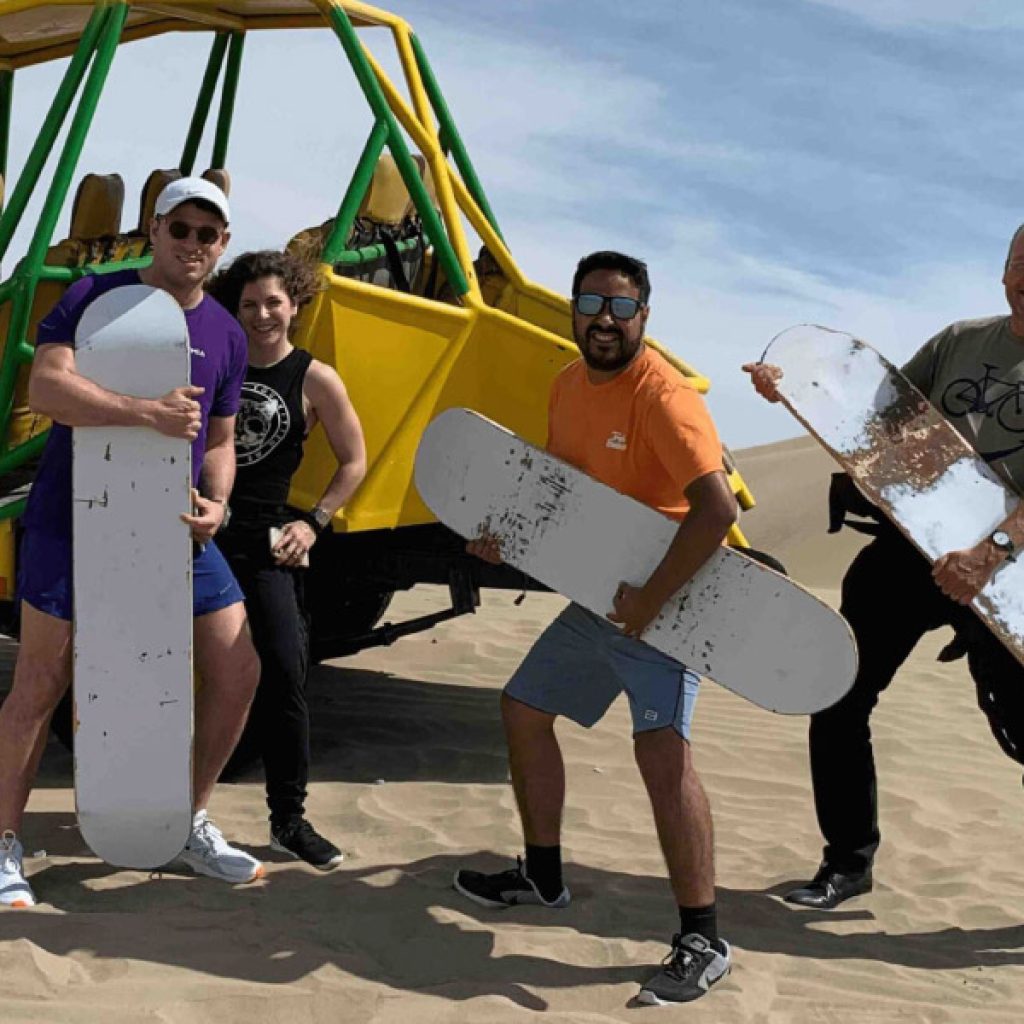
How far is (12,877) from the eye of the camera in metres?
3.87

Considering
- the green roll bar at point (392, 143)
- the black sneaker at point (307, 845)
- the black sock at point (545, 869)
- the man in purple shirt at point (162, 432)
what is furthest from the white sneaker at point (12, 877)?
the green roll bar at point (392, 143)

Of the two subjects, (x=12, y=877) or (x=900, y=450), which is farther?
(x=900, y=450)

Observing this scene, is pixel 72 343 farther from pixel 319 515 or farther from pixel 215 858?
pixel 215 858

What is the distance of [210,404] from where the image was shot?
3.88 m

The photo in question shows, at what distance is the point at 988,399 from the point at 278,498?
1918 millimetres

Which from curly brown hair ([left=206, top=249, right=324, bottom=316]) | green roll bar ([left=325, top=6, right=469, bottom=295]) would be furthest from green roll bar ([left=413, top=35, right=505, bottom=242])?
curly brown hair ([left=206, top=249, right=324, bottom=316])

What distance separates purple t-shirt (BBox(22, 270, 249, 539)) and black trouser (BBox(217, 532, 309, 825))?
1.29ft

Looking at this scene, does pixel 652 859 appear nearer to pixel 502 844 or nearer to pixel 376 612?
pixel 502 844

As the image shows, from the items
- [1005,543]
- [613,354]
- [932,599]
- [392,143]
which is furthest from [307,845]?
[392,143]

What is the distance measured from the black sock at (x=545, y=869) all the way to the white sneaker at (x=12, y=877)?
1263mm

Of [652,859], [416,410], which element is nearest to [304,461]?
[416,410]

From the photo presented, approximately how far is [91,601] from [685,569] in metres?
1.44

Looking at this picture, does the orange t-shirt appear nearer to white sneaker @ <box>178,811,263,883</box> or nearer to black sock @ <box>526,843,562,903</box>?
black sock @ <box>526,843,562,903</box>

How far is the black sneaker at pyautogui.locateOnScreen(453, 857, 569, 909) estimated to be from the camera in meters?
4.11
